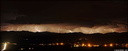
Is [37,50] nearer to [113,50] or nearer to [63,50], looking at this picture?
[63,50]

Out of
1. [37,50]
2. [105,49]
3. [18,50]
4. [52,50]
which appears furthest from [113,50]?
[18,50]

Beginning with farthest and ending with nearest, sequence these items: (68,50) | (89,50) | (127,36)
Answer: (127,36) < (89,50) < (68,50)

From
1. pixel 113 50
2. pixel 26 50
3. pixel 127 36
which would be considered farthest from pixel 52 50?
pixel 127 36

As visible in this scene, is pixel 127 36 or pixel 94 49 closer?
pixel 94 49

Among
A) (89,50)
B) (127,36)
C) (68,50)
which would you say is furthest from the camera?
(127,36)

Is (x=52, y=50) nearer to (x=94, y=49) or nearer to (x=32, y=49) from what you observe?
(x=32, y=49)

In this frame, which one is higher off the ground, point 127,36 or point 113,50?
point 127,36

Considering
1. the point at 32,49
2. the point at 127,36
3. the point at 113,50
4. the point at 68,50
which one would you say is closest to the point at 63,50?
the point at 68,50

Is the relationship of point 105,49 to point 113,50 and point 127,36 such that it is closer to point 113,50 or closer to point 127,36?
point 113,50
